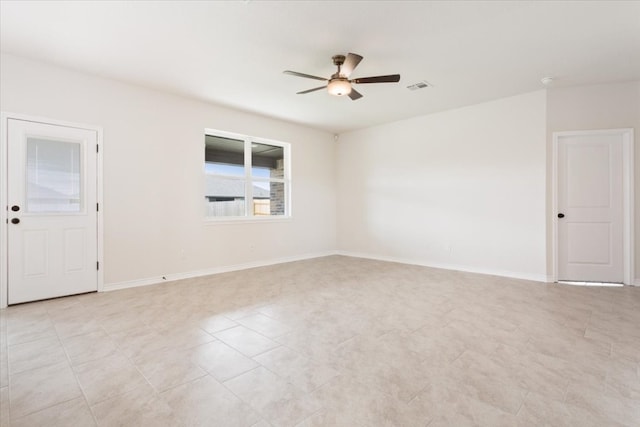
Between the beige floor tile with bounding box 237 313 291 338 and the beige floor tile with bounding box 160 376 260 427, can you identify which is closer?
the beige floor tile with bounding box 160 376 260 427

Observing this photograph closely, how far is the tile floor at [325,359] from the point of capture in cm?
167

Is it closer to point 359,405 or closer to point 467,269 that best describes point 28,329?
point 359,405

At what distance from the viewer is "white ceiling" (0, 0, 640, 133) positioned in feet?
9.04

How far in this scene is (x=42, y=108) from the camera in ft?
12.3

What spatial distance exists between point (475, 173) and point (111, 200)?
5746 millimetres

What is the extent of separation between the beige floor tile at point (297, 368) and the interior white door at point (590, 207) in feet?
14.4

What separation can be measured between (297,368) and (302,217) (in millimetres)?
4694

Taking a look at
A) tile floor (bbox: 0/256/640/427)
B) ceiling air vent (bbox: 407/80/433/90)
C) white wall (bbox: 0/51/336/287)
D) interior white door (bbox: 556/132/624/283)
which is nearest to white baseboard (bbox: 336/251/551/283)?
interior white door (bbox: 556/132/624/283)

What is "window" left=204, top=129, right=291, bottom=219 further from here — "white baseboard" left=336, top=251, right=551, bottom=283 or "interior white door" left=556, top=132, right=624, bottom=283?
"interior white door" left=556, top=132, right=624, bottom=283

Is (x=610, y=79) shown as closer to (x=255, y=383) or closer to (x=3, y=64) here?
(x=255, y=383)

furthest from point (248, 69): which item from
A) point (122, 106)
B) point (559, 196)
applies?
point (559, 196)

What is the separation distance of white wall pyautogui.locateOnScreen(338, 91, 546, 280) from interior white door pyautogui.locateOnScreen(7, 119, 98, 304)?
4.94 m

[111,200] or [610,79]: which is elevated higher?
[610,79]

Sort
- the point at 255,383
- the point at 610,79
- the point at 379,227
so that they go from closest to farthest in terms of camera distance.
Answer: the point at 255,383
the point at 610,79
the point at 379,227
